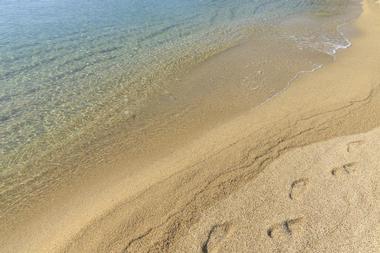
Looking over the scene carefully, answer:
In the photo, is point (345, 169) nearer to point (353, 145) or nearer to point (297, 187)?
point (353, 145)

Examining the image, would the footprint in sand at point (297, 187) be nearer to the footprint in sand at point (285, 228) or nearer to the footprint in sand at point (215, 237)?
the footprint in sand at point (285, 228)

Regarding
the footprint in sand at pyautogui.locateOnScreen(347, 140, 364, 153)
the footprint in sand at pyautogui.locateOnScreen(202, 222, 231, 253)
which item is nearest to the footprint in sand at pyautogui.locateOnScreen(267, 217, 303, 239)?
the footprint in sand at pyautogui.locateOnScreen(202, 222, 231, 253)

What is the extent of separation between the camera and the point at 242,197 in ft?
18.9

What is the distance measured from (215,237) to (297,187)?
5.66 ft

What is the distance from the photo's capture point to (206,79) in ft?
35.6

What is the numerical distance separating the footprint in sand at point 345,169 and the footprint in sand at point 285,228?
132 centimetres

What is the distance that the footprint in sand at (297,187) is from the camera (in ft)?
18.7

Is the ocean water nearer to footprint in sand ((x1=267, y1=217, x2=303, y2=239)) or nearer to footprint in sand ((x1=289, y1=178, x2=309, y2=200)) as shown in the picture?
footprint in sand ((x1=289, y1=178, x2=309, y2=200))

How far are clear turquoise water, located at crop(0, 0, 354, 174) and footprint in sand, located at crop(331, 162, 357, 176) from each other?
17.7ft

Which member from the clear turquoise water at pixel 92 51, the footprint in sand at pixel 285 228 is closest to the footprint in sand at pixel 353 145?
the footprint in sand at pixel 285 228

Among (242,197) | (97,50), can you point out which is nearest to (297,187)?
(242,197)

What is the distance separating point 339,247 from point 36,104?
8149 mm

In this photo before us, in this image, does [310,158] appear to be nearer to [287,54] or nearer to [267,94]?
[267,94]

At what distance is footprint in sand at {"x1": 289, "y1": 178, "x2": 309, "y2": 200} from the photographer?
5693 millimetres
